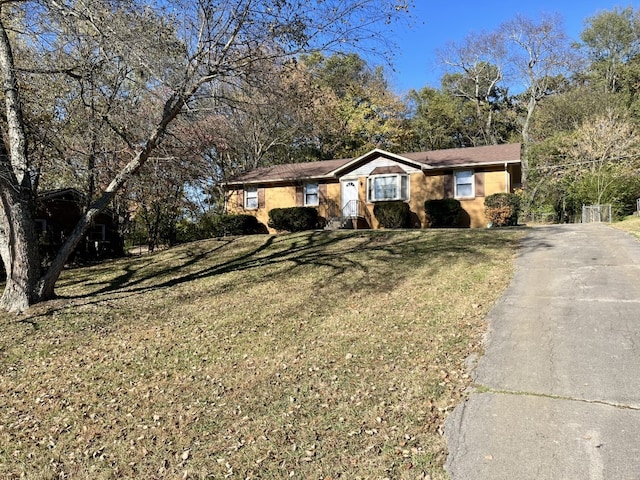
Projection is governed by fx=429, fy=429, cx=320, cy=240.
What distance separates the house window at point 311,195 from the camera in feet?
68.0

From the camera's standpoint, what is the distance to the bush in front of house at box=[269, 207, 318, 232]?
64.7 ft

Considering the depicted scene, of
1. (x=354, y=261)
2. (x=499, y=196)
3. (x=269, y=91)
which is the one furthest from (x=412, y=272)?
(x=499, y=196)

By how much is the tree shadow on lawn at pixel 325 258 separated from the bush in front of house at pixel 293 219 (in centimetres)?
394

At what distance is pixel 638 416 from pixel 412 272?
604 centimetres

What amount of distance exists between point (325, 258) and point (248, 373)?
266 inches

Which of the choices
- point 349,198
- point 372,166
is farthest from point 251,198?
point 372,166

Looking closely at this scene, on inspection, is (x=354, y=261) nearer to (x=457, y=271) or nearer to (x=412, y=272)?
(x=412, y=272)

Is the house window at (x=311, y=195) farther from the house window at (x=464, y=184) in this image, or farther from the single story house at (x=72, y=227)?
the single story house at (x=72, y=227)

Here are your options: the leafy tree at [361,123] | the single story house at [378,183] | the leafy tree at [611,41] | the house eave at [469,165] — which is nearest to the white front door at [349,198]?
the single story house at [378,183]

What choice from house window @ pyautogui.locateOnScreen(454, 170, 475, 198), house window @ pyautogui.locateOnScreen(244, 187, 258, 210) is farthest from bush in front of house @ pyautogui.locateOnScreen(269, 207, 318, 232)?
house window @ pyautogui.locateOnScreen(454, 170, 475, 198)

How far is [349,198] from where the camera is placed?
65.3 feet

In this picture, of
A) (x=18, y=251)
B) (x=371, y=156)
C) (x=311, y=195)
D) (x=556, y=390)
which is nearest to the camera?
(x=556, y=390)

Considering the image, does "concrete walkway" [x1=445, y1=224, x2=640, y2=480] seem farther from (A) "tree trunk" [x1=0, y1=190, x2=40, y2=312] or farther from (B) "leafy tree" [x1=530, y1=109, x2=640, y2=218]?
(B) "leafy tree" [x1=530, y1=109, x2=640, y2=218]

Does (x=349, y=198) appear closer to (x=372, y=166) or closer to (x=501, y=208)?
(x=372, y=166)
